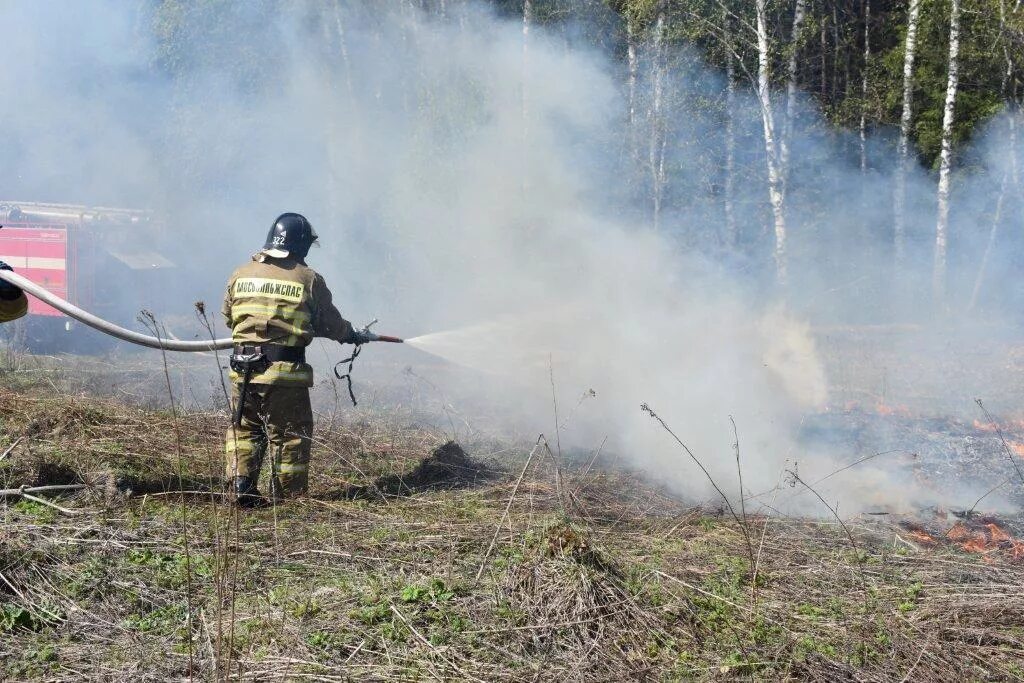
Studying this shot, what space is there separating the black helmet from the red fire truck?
26.8 feet

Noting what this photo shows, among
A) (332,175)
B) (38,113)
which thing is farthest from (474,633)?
(38,113)

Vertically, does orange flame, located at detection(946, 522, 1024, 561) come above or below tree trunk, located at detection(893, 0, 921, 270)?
below

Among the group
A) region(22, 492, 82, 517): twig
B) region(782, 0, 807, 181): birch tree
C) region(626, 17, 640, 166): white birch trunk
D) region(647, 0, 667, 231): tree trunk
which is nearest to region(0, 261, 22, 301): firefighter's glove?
region(22, 492, 82, 517): twig

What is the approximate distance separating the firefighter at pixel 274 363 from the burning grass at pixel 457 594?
31 centimetres

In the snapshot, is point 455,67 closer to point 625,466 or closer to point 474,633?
point 625,466

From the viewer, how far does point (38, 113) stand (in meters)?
17.6

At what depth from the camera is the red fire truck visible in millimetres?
12656

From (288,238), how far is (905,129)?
16179 mm

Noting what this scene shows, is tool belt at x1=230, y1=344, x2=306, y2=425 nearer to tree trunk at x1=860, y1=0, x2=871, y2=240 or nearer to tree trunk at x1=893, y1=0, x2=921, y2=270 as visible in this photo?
tree trunk at x1=893, y1=0, x2=921, y2=270

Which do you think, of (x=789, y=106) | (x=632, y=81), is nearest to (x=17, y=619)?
(x=632, y=81)

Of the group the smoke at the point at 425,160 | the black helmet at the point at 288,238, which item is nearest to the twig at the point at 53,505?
the black helmet at the point at 288,238

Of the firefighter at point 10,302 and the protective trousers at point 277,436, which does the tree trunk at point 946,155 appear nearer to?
the protective trousers at point 277,436

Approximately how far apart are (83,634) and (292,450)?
198cm

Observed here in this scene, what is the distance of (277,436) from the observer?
518cm
